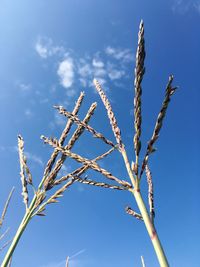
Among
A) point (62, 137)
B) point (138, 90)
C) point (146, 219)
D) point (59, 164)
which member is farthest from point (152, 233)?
point (62, 137)

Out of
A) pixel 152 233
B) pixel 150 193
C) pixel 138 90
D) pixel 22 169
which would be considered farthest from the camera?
pixel 22 169

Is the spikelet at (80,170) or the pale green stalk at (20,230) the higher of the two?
the spikelet at (80,170)

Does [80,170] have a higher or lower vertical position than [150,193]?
higher

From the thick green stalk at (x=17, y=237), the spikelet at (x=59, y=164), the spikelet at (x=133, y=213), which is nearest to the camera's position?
the spikelet at (x=133, y=213)

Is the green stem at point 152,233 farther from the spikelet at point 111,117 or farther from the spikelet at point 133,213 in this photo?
the spikelet at point 111,117

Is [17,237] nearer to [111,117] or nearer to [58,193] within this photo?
[58,193]

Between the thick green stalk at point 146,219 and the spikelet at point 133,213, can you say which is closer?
the thick green stalk at point 146,219

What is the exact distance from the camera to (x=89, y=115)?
280 centimetres

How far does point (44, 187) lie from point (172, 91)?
1539mm

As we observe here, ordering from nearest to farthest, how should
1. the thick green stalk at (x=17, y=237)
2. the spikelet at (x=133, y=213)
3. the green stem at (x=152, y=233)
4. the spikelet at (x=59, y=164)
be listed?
Answer: 1. the green stem at (x=152, y=233)
2. the spikelet at (x=133, y=213)
3. the thick green stalk at (x=17, y=237)
4. the spikelet at (x=59, y=164)

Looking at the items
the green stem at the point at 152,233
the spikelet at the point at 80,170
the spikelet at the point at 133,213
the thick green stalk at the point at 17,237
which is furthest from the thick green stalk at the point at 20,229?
Result: the green stem at the point at 152,233

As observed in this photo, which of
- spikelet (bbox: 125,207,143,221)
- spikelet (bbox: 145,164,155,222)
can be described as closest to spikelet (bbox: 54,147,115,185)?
spikelet (bbox: 145,164,155,222)

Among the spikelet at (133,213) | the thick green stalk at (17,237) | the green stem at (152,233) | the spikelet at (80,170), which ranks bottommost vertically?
the green stem at (152,233)

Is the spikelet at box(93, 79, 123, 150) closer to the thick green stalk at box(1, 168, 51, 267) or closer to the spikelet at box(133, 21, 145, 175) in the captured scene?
the spikelet at box(133, 21, 145, 175)
